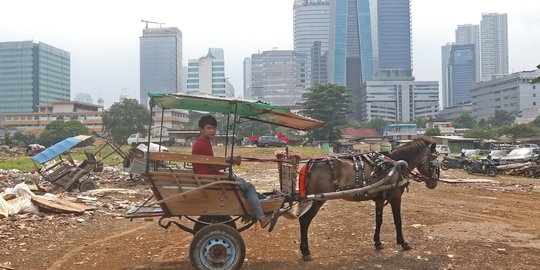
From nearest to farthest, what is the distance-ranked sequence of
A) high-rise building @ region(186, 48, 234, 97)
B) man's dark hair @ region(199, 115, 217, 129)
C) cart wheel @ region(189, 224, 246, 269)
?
cart wheel @ region(189, 224, 246, 269)
man's dark hair @ region(199, 115, 217, 129)
high-rise building @ region(186, 48, 234, 97)

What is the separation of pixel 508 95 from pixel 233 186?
159 metres

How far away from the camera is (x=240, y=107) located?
23.2 feet

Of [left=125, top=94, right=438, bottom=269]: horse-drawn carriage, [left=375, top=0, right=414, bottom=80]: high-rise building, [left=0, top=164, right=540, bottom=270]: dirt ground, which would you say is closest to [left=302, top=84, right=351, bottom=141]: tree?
[left=0, top=164, right=540, bottom=270]: dirt ground

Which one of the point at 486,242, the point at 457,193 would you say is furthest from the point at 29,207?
the point at 457,193

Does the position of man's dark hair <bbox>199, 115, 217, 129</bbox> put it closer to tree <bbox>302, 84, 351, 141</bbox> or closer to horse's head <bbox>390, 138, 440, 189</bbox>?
Answer: horse's head <bbox>390, 138, 440, 189</bbox>

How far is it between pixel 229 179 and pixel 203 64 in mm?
164368

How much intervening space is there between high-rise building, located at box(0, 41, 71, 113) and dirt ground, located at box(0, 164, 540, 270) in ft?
539

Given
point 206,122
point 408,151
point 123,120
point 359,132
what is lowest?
point 408,151

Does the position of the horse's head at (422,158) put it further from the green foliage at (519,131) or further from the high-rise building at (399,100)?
the high-rise building at (399,100)

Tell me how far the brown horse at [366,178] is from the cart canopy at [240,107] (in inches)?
33.5

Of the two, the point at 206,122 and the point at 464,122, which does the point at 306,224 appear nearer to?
the point at 206,122

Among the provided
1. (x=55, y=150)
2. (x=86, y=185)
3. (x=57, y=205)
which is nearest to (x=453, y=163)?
(x=86, y=185)

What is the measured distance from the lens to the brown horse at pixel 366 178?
755 cm

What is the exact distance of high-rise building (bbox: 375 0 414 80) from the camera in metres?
189
